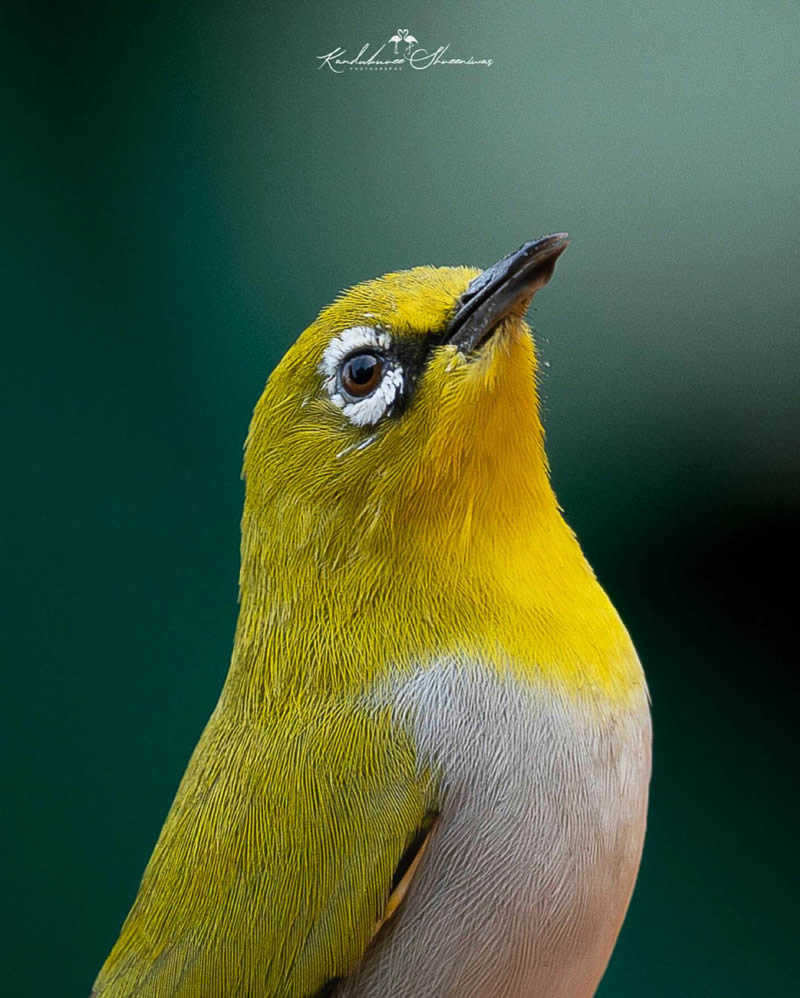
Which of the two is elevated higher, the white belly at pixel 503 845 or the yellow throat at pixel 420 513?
the yellow throat at pixel 420 513

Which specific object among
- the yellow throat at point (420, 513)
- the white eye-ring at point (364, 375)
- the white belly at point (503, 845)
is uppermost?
the white eye-ring at point (364, 375)

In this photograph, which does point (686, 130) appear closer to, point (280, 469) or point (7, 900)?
point (280, 469)

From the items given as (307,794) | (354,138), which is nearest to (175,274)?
(354,138)

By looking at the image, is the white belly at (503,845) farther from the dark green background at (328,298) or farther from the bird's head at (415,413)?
the dark green background at (328,298)

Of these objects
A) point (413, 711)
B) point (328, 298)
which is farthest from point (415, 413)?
point (328, 298)

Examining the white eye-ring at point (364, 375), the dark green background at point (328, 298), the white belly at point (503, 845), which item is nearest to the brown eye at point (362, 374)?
the white eye-ring at point (364, 375)

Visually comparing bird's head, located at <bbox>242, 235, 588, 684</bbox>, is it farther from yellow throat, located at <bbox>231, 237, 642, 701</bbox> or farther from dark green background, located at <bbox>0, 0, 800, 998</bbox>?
dark green background, located at <bbox>0, 0, 800, 998</bbox>
